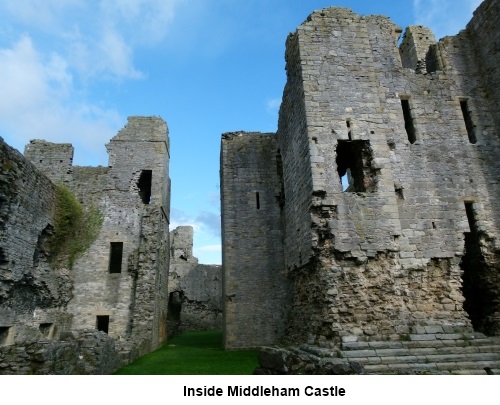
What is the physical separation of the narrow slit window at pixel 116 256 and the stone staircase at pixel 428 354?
10.3 m

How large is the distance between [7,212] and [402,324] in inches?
447

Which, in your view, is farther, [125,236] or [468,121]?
[125,236]

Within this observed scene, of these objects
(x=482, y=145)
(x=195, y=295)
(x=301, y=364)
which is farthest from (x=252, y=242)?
(x=195, y=295)

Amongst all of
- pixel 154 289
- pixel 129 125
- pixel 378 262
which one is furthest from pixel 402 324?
pixel 129 125

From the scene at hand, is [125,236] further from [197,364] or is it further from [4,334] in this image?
[197,364]

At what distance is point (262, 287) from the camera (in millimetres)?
13953

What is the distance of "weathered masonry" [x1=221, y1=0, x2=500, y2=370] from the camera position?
9312 millimetres

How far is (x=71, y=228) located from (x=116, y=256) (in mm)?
2122

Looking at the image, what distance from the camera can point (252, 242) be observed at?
14.5 meters

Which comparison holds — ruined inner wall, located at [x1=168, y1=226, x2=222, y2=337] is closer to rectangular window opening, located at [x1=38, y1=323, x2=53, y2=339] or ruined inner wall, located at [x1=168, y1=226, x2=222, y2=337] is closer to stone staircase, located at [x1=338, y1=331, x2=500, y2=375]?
rectangular window opening, located at [x1=38, y1=323, x2=53, y2=339]

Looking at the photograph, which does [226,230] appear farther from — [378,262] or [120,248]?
[378,262]

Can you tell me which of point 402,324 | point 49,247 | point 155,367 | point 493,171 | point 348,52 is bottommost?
point 155,367

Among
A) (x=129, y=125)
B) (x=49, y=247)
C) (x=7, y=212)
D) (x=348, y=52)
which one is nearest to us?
(x=7, y=212)

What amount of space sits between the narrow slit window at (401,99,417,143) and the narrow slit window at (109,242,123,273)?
11.7 meters
